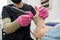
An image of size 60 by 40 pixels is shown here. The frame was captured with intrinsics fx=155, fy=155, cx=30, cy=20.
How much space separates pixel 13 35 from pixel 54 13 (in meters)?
1.26

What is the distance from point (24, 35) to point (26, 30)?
0.05 metres

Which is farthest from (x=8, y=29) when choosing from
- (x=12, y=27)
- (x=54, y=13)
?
(x=54, y=13)

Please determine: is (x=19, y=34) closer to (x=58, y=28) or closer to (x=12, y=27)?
(x=12, y=27)

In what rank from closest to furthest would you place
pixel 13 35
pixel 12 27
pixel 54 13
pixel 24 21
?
pixel 24 21, pixel 12 27, pixel 13 35, pixel 54 13

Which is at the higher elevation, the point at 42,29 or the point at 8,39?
the point at 42,29

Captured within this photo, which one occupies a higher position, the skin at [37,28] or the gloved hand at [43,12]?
the gloved hand at [43,12]

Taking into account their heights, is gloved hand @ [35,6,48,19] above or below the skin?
above

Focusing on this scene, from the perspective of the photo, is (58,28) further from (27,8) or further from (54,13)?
(54,13)

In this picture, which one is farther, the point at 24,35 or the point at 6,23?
the point at 24,35

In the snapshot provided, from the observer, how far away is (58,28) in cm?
112

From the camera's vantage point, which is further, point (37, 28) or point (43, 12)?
point (37, 28)

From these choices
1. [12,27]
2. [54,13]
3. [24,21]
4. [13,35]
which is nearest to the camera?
[24,21]

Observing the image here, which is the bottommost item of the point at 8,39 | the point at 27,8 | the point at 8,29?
the point at 8,39

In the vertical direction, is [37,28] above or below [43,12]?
below
